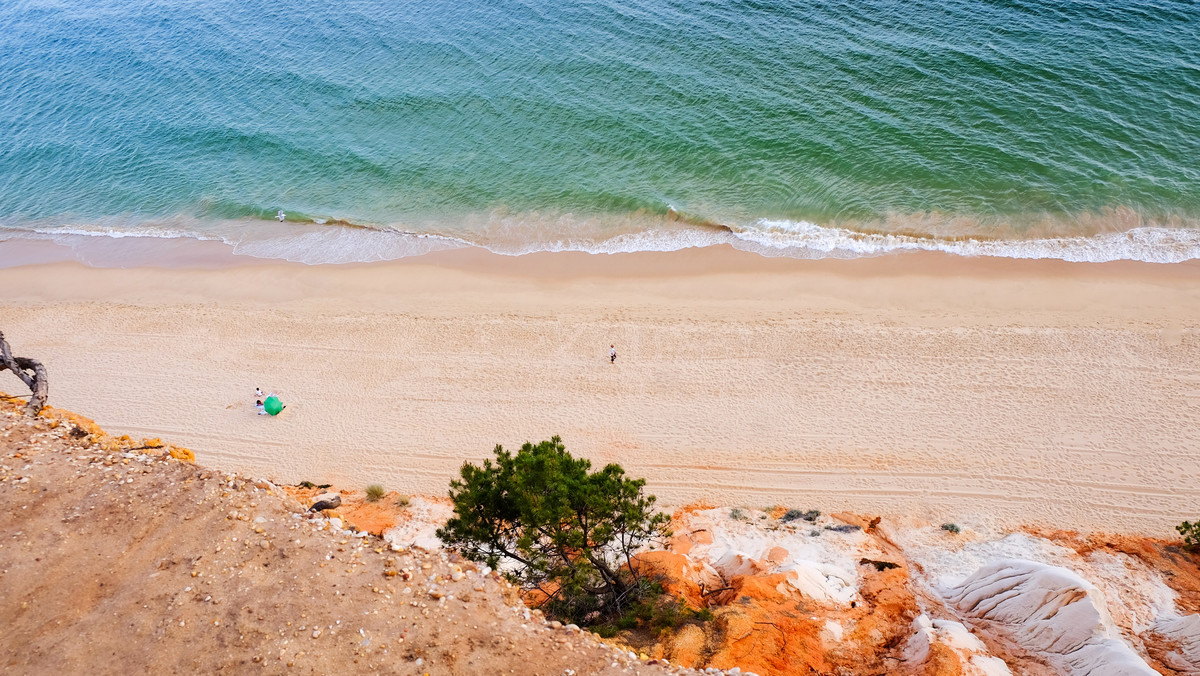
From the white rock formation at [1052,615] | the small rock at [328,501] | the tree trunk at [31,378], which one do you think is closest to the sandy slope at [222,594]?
the tree trunk at [31,378]

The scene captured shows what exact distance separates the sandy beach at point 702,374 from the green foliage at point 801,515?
0.69 metres

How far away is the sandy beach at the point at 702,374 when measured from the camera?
74.5ft

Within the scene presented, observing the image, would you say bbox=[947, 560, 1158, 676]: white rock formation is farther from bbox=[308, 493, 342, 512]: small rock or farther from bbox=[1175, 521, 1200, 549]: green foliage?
bbox=[308, 493, 342, 512]: small rock

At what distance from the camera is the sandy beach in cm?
2272

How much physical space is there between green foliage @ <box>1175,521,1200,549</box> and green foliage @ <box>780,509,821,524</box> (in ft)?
33.0

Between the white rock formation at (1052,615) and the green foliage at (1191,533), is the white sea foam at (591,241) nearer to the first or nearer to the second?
the green foliage at (1191,533)

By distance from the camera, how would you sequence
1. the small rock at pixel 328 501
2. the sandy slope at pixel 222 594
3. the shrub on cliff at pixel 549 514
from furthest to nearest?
the small rock at pixel 328 501 → the shrub on cliff at pixel 549 514 → the sandy slope at pixel 222 594

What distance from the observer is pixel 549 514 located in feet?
46.0

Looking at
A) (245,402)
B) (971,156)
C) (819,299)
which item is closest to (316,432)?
(245,402)

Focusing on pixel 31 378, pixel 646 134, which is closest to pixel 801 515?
pixel 31 378

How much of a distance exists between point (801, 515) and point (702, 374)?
7493 mm

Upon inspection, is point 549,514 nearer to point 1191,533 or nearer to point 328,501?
point 328,501

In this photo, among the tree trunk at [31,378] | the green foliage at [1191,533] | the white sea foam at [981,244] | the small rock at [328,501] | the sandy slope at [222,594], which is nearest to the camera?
the sandy slope at [222,594]

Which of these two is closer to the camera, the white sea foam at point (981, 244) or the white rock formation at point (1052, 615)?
the white rock formation at point (1052, 615)
